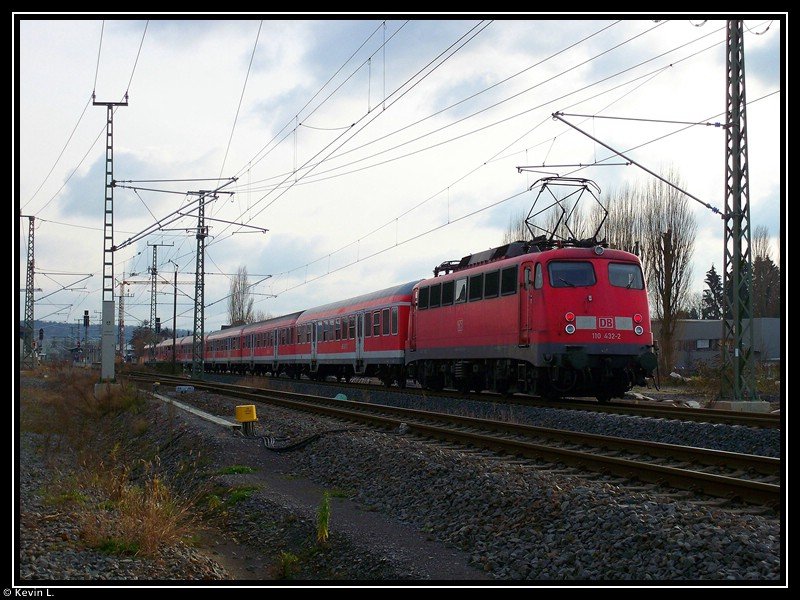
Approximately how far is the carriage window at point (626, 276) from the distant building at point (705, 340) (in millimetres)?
24047

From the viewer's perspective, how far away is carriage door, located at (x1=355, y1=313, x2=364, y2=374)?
32.3 m

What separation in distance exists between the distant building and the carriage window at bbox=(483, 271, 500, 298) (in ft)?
77.8

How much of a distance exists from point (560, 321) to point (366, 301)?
14738 mm

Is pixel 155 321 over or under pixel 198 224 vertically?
under

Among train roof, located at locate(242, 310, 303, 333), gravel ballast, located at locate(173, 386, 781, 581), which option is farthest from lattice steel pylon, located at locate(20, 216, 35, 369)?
gravel ballast, located at locate(173, 386, 781, 581)

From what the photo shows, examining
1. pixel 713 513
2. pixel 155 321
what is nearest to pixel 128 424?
pixel 713 513

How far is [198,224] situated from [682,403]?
23.6 metres

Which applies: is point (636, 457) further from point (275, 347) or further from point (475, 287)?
point (275, 347)

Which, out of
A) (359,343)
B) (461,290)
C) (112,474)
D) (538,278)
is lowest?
(112,474)

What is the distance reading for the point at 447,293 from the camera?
2392 centimetres

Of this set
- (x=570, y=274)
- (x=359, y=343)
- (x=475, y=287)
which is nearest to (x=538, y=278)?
(x=570, y=274)
